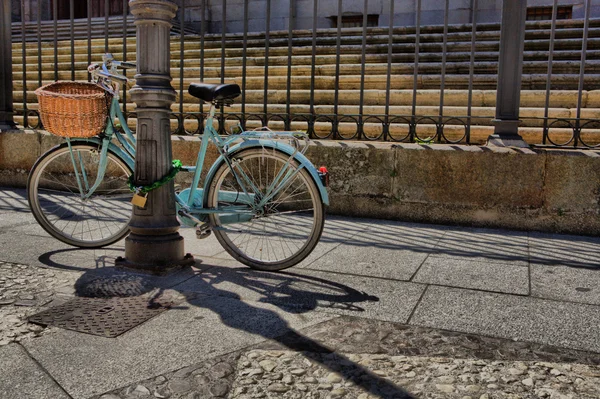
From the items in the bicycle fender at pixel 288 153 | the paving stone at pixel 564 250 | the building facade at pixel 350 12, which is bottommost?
the paving stone at pixel 564 250

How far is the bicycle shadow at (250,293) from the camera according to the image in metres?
2.77

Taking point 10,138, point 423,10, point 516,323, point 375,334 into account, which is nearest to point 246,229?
point 375,334

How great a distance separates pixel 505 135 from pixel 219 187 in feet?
9.42

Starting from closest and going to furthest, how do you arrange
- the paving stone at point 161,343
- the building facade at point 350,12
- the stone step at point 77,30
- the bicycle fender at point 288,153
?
the paving stone at point 161,343
the bicycle fender at point 288,153
the building facade at point 350,12
the stone step at point 77,30

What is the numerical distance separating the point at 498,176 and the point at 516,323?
2.59 meters

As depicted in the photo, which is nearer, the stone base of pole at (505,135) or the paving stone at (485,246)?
the paving stone at (485,246)

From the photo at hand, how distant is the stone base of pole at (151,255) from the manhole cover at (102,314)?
1.69 ft

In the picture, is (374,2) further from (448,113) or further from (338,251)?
(338,251)

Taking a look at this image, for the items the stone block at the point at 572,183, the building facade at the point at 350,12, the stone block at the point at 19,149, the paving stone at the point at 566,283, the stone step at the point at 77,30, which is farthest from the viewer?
the stone step at the point at 77,30

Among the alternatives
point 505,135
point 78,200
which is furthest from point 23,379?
point 505,135

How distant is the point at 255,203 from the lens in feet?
13.0

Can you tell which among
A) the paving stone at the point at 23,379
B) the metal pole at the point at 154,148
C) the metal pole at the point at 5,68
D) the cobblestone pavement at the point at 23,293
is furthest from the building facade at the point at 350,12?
the paving stone at the point at 23,379

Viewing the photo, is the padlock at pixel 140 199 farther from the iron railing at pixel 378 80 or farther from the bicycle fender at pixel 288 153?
the iron railing at pixel 378 80

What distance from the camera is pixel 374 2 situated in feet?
51.8
